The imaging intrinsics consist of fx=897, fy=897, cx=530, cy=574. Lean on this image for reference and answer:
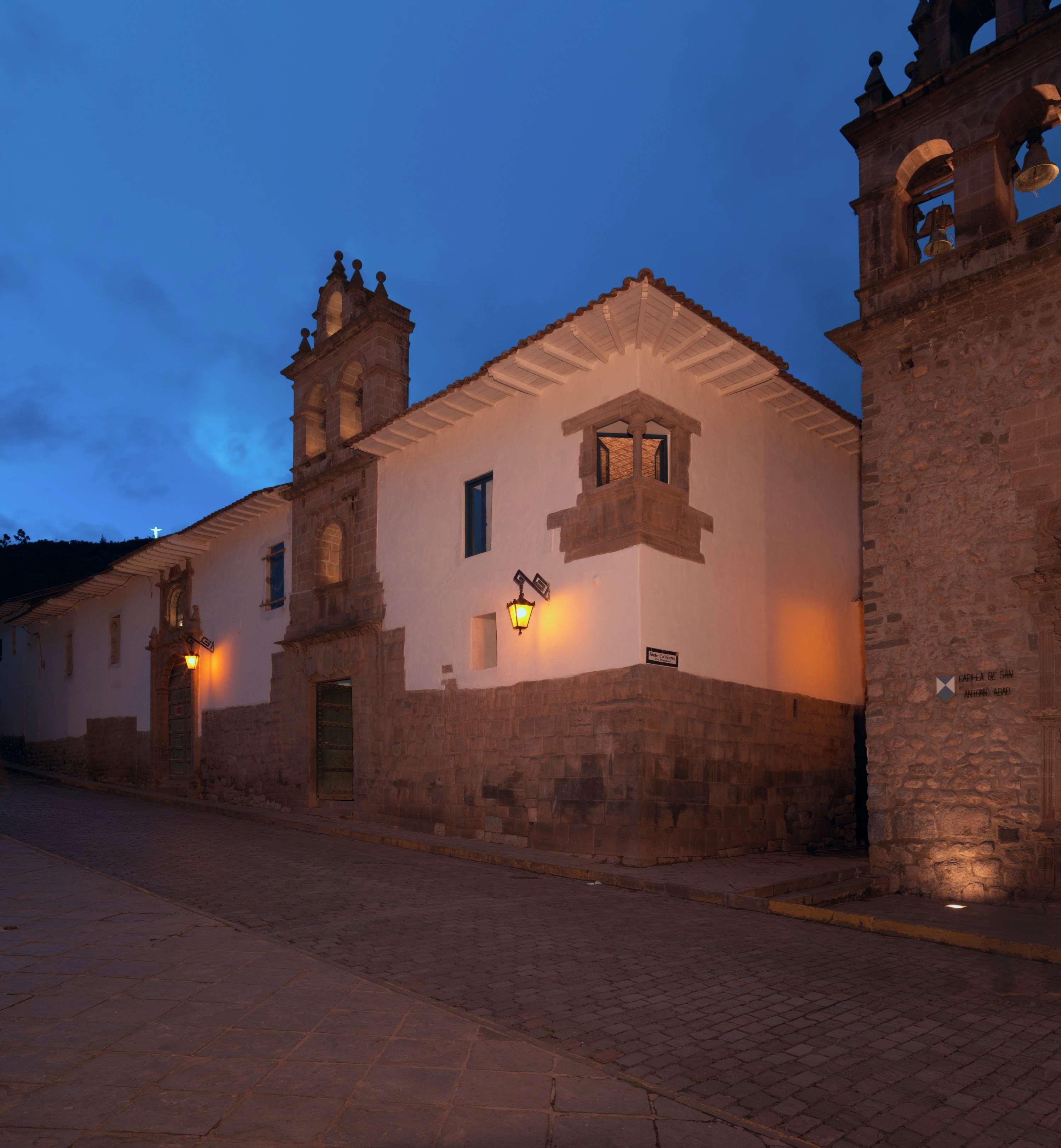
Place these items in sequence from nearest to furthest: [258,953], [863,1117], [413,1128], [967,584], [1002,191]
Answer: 1. [413,1128]
2. [863,1117]
3. [258,953]
4. [967,584]
5. [1002,191]

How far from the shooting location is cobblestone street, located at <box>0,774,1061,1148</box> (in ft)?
12.1

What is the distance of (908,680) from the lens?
941cm

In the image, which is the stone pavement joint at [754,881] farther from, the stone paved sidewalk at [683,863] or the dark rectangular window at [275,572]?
the dark rectangular window at [275,572]

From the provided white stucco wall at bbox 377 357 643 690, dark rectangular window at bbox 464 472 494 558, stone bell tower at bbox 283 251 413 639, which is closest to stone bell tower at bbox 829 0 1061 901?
white stucco wall at bbox 377 357 643 690

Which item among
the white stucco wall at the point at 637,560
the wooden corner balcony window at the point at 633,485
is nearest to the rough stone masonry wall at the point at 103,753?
the white stucco wall at the point at 637,560

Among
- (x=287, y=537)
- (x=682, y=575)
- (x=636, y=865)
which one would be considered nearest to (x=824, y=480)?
(x=682, y=575)

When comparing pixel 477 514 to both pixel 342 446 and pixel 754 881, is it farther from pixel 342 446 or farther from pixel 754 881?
pixel 754 881

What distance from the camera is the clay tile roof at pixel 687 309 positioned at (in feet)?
32.8

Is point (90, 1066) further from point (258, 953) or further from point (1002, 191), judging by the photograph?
point (1002, 191)

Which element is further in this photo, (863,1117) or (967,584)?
(967,584)

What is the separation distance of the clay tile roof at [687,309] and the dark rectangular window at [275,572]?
4.57 metres

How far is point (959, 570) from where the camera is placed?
9.19 m

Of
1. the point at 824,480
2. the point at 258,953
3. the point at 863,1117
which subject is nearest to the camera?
the point at 863,1117

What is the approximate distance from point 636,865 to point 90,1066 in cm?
731
